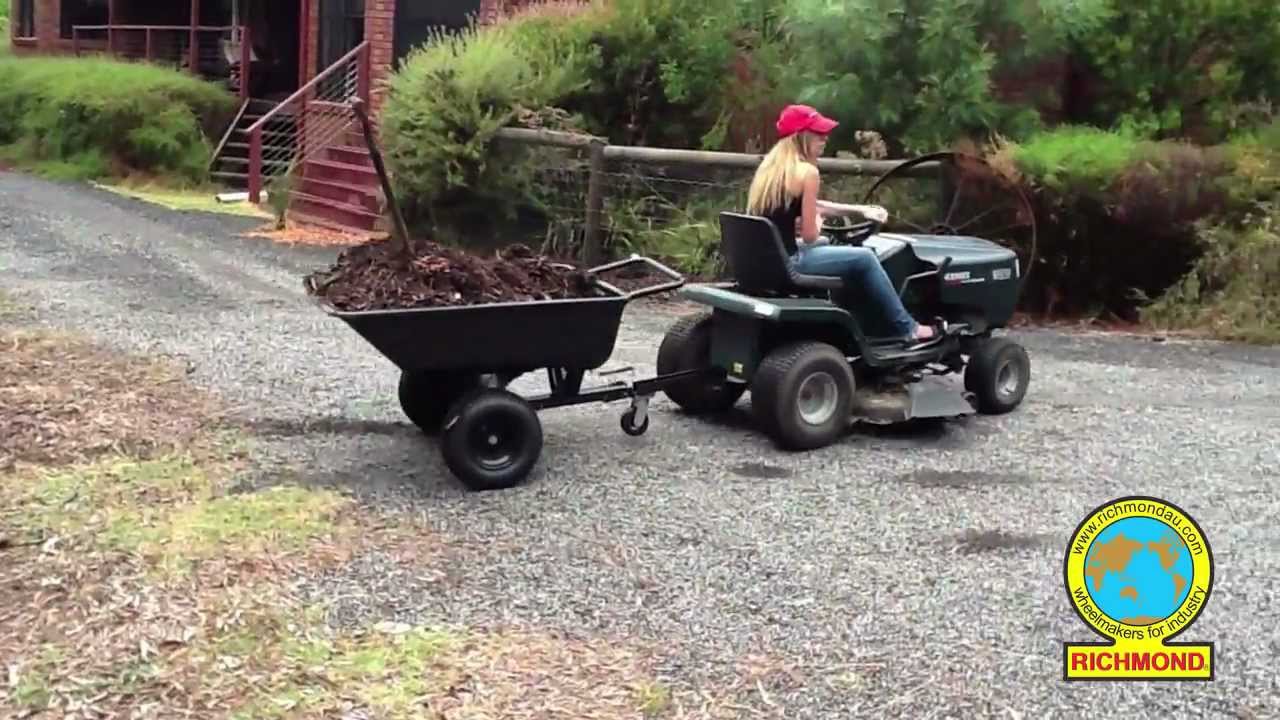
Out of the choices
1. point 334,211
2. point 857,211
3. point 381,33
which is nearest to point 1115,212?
point 857,211

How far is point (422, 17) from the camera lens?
19.6 meters

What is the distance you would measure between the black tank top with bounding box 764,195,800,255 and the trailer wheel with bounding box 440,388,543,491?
1551mm

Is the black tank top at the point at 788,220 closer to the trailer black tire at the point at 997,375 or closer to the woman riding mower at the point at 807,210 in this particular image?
the woman riding mower at the point at 807,210

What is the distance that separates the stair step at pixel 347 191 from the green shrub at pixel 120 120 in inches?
163

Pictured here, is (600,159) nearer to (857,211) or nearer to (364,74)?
(857,211)

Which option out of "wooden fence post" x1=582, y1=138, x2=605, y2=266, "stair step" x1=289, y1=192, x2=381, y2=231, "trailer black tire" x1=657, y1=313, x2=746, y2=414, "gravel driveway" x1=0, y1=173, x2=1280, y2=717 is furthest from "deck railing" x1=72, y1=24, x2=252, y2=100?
"trailer black tire" x1=657, y1=313, x2=746, y2=414

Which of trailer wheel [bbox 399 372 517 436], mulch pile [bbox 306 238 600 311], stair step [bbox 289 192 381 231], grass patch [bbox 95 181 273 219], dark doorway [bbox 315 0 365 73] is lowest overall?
grass patch [bbox 95 181 273 219]

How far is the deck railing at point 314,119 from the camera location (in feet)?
59.7

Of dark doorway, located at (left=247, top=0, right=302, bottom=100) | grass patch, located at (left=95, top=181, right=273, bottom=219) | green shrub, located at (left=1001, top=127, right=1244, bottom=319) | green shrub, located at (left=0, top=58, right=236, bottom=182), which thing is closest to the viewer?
green shrub, located at (left=1001, top=127, right=1244, bottom=319)

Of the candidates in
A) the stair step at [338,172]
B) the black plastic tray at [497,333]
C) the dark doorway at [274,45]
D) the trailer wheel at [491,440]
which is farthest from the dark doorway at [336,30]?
the trailer wheel at [491,440]

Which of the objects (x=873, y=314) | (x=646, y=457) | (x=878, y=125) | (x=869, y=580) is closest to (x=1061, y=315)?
(x=878, y=125)

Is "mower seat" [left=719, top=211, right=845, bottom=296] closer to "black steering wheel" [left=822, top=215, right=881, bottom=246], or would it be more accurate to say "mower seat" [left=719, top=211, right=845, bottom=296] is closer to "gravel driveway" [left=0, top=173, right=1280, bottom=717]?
"black steering wheel" [left=822, top=215, right=881, bottom=246]

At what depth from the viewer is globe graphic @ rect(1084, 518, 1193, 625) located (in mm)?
4152

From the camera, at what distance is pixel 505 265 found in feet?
21.0
